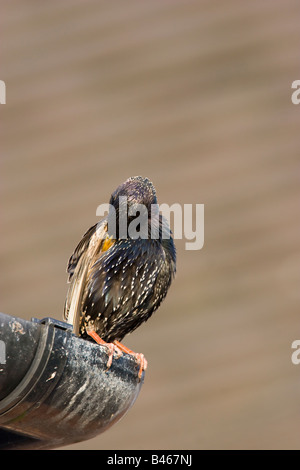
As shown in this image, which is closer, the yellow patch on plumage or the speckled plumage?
the speckled plumage

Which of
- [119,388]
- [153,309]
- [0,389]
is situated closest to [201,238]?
[153,309]

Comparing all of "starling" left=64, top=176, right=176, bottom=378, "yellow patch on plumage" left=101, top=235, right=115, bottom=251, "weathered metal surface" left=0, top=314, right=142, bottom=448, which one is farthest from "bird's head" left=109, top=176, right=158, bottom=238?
"weathered metal surface" left=0, top=314, right=142, bottom=448

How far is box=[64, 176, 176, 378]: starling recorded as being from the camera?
3.55 meters

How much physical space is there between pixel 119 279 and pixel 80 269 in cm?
29

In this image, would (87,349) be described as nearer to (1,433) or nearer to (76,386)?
(76,386)

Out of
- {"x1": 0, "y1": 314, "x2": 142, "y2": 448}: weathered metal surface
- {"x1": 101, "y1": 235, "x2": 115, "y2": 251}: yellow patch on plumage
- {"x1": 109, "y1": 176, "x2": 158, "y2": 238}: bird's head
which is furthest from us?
{"x1": 101, "y1": 235, "x2": 115, "y2": 251}: yellow patch on plumage

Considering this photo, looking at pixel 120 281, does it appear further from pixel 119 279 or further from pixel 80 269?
pixel 80 269

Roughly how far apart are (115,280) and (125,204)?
366mm

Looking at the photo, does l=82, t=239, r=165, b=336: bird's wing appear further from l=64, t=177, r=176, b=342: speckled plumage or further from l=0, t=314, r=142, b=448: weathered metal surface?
l=0, t=314, r=142, b=448: weathered metal surface

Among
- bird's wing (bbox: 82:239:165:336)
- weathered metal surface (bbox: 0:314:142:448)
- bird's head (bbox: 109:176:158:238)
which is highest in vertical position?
bird's head (bbox: 109:176:158:238)

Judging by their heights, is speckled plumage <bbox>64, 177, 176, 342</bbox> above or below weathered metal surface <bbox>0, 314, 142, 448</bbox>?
above

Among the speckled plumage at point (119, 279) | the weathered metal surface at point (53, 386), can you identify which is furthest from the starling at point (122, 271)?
the weathered metal surface at point (53, 386)

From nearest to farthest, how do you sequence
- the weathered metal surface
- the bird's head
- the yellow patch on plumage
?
the weathered metal surface
the bird's head
the yellow patch on plumage

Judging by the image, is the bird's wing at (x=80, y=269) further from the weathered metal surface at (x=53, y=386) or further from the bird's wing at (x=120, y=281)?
the weathered metal surface at (x=53, y=386)
